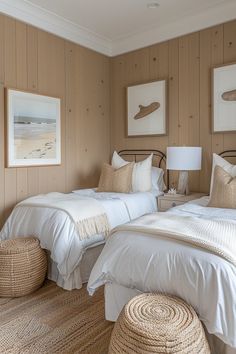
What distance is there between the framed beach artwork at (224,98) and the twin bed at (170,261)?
1.27 m

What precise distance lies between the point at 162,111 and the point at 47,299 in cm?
266

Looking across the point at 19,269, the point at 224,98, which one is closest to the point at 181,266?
the point at 19,269

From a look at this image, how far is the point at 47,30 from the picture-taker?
355cm

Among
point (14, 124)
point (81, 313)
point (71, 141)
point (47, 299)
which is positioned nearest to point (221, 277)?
point (81, 313)

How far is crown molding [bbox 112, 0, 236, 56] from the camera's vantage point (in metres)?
3.28

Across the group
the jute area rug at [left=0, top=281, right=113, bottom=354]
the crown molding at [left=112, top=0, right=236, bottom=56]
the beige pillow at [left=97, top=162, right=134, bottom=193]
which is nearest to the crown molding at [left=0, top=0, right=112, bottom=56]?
the crown molding at [left=112, top=0, right=236, bottom=56]

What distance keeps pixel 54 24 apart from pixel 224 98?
87.9 inches

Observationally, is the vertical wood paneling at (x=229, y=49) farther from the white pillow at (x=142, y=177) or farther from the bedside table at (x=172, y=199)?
the white pillow at (x=142, y=177)

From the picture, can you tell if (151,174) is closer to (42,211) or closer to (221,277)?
(42,211)

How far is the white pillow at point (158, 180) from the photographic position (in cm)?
371

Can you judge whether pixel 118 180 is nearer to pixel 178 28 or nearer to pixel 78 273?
pixel 78 273

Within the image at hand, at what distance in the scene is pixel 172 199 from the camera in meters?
3.29

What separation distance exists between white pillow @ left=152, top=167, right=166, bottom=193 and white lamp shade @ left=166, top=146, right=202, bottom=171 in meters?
0.46

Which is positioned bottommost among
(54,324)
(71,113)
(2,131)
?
(54,324)
